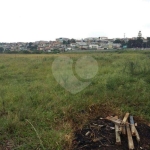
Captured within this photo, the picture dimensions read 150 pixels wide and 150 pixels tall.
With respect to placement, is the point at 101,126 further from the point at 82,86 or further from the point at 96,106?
the point at 82,86

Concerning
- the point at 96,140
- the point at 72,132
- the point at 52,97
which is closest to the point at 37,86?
the point at 52,97

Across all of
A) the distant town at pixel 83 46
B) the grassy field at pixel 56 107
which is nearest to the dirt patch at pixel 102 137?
the grassy field at pixel 56 107

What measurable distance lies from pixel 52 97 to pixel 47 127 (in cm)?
173

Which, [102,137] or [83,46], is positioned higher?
[83,46]

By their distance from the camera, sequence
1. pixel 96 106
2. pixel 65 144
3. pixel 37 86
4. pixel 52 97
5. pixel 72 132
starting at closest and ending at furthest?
pixel 65 144, pixel 72 132, pixel 96 106, pixel 52 97, pixel 37 86

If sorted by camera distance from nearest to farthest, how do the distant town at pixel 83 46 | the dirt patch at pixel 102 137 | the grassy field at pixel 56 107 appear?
the dirt patch at pixel 102 137 → the grassy field at pixel 56 107 → the distant town at pixel 83 46

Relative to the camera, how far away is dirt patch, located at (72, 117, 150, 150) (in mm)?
3221

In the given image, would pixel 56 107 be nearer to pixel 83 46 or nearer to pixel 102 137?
pixel 102 137

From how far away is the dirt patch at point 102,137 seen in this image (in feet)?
10.6

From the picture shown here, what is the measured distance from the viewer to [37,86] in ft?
22.7

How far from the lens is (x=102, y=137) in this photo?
3.47 meters

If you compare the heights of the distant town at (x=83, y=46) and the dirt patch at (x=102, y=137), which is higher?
the distant town at (x=83, y=46)

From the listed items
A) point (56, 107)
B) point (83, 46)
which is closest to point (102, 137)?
point (56, 107)

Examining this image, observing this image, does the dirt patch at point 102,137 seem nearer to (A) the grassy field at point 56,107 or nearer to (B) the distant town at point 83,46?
(A) the grassy field at point 56,107
